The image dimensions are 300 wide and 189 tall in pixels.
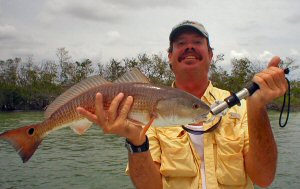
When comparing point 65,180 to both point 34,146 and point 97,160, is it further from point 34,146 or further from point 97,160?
point 34,146

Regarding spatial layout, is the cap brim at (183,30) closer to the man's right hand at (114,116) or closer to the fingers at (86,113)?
the man's right hand at (114,116)

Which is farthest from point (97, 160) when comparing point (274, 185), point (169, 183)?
point (169, 183)

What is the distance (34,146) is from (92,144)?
14.4 m

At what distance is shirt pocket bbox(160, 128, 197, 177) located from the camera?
3240 millimetres

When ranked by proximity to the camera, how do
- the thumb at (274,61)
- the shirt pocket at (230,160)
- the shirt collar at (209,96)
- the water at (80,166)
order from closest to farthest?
the thumb at (274,61) → the shirt pocket at (230,160) → the shirt collar at (209,96) → the water at (80,166)

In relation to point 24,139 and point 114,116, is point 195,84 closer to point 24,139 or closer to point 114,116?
point 114,116

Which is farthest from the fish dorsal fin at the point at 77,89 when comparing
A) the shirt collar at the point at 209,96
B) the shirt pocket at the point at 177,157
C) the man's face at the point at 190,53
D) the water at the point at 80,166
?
the water at the point at 80,166

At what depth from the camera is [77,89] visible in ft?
9.71

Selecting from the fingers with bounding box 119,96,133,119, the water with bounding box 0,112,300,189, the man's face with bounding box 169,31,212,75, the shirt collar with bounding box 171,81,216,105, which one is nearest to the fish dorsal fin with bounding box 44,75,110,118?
the fingers with bounding box 119,96,133,119

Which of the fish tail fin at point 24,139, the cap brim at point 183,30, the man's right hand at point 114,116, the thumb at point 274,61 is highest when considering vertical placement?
the cap brim at point 183,30

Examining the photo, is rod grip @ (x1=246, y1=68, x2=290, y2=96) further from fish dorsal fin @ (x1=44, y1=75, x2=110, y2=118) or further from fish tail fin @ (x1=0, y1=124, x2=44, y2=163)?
fish tail fin @ (x1=0, y1=124, x2=44, y2=163)

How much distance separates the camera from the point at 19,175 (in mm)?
11148

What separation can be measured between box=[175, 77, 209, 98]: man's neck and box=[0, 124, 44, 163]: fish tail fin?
67.3 inches

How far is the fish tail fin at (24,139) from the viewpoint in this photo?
279 cm
